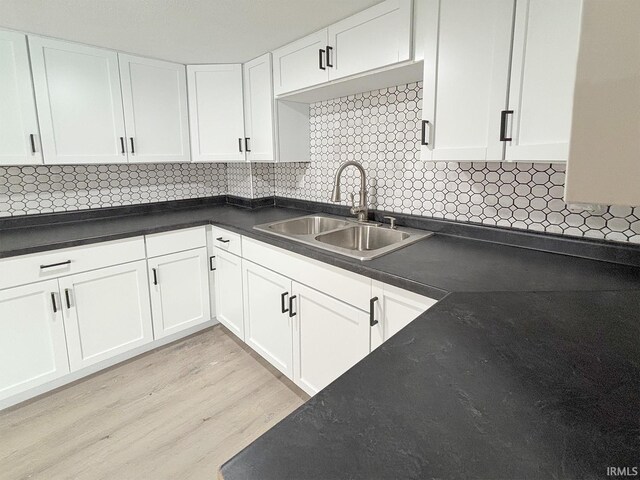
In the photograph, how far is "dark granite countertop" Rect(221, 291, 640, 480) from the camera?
438mm

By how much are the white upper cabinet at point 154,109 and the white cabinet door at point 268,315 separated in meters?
1.07

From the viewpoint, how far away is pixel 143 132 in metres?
2.39

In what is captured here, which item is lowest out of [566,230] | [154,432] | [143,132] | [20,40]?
[154,432]

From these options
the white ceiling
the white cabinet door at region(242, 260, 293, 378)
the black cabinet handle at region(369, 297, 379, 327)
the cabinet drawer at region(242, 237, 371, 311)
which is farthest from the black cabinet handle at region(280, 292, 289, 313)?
the white ceiling

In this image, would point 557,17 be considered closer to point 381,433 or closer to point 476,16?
point 476,16

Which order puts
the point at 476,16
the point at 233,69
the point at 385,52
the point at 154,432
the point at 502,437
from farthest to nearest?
the point at 233,69 < the point at 154,432 < the point at 385,52 < the point at 476,16 < the point at 502,437

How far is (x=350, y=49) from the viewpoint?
68.1 inches

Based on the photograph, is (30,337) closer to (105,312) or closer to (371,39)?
(105,312)

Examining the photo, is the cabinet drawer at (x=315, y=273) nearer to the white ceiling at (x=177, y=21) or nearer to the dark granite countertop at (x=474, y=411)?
the dark granite countertop at (x=474, y=411)

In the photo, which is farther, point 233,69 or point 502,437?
point 233,69

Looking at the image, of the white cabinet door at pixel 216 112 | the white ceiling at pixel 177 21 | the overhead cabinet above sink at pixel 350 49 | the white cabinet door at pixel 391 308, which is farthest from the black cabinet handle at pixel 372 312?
the white cabinet door at pixel 216 112

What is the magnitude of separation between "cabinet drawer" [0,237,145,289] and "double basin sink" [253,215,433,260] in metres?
0.81

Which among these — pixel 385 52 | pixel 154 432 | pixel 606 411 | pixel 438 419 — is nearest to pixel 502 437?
pixel 438 419

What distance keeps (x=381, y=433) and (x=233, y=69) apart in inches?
104
